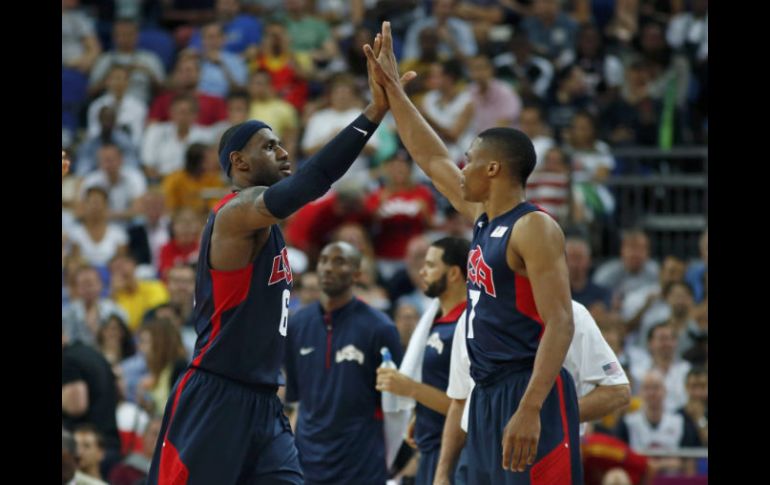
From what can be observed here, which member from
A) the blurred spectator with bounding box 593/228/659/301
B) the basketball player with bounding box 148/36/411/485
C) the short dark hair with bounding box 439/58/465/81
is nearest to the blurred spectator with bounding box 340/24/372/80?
the short dark hair with bounding box 439/58/465/81

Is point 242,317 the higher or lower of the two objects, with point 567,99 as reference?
lower

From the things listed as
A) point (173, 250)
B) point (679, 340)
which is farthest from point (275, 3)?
point (679, 340)

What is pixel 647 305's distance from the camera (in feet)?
42.6

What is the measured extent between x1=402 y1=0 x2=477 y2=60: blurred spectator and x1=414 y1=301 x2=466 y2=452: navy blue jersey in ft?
29.3

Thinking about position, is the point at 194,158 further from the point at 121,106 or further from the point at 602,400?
the point at 602,400

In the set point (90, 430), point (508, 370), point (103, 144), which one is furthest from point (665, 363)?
point (103, 144)

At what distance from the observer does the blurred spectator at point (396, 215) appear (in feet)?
43.4

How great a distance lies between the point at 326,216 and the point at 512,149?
698 cm

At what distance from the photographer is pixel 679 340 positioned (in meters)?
12.3

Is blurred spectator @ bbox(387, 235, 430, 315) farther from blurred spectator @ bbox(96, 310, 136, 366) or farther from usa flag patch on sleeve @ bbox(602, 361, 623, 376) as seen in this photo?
usa flag patch on sleeve @ bbox(602, 361, 623, 376)

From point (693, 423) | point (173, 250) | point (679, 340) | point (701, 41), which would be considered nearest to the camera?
point (693, 423)

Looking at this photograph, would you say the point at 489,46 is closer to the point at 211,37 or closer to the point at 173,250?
the point at 211,37

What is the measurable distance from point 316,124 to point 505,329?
30.6ft

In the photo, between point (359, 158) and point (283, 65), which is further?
point (283, 65)
